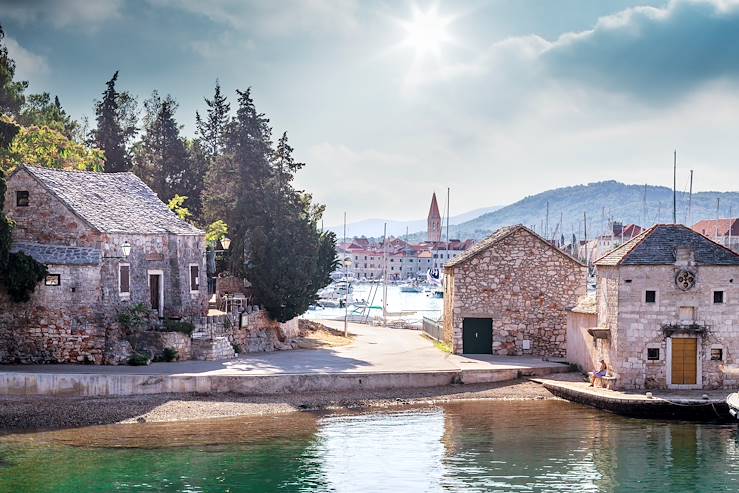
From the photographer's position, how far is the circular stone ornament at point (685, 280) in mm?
34906

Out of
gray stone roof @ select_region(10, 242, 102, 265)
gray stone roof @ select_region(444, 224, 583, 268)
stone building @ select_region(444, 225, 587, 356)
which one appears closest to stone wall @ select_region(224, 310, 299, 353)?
gray stone roof @ select_region(10, 242, 102, 265)

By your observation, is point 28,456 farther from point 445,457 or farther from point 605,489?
point 605,489

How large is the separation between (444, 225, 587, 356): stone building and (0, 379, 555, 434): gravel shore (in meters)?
5.59

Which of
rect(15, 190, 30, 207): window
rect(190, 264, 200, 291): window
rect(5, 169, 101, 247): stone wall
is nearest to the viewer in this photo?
rect(5, 169, 101, 247): stone wall

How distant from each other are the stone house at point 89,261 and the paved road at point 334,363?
141 centimetres

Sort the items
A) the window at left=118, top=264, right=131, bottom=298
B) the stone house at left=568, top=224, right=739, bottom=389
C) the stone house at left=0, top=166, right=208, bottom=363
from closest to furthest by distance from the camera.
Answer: the stone house at left=568, top=224, right=739, bottom=389 < the stone house at left=0, top=166, right=208, bottom=363 < the window at left=118, top=264, right=131, bottom=298

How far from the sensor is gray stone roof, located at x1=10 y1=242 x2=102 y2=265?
36.2m

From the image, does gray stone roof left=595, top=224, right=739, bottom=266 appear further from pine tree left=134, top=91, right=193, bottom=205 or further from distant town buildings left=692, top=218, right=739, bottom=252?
distant town buildings left=692, top=218, right=739, bottom=252

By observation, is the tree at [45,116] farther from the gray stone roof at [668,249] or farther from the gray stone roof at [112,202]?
the gray stone roof at [668,249]

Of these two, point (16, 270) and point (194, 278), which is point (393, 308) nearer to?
point (194, 278)

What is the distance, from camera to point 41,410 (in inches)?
1221

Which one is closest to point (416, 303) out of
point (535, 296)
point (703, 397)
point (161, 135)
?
point (161, 135)

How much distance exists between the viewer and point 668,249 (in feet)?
115

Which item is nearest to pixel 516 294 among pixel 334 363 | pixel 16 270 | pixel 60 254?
pixel 334 363
